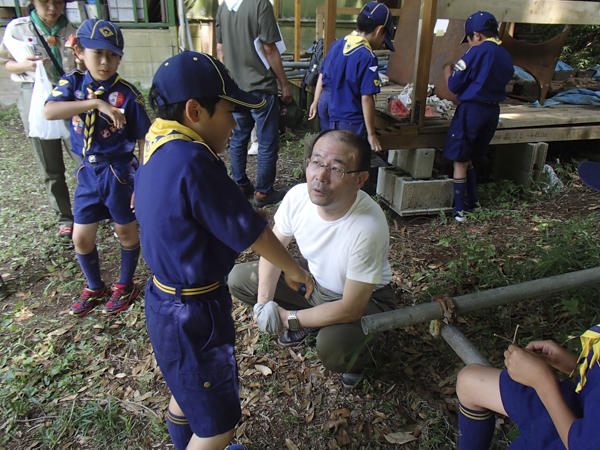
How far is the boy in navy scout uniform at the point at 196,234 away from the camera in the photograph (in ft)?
5.12

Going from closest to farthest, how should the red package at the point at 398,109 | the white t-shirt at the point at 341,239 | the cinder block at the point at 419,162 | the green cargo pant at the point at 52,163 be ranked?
the white t-shirt at the point at 341,239 < the green cargo pant at the point at 52,163 < the cinder block at the point at 419,162 < the red package at the point at 398,109

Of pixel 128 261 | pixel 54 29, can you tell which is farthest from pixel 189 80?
pixel 54 29

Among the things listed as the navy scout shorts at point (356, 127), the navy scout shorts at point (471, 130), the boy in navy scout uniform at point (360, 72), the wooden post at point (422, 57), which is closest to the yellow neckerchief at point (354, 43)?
the boy in navy scout uniform at point (360, 72)

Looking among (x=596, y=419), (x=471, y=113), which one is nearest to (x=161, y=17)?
(x=471, y=113)

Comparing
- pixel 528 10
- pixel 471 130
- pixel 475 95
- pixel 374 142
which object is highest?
pixel 528 10

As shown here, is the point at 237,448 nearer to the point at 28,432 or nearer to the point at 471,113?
A: the point at 28,432

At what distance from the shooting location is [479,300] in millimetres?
2219

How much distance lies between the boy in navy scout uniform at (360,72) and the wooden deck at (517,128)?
1.18ft

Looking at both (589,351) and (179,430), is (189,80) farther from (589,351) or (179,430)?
(589,351)

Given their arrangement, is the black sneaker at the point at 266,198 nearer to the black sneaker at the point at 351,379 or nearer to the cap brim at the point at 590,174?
the black sneaker at the point at 351,379

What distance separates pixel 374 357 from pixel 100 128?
2.47m

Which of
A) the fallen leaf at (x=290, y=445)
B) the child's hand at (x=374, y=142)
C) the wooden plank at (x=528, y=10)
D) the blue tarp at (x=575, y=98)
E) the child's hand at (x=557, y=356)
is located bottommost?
the fallen leaf at (x=290, y=445)

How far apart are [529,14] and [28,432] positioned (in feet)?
19.0

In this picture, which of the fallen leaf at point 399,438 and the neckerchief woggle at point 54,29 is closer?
the fallen leaf at point 399,438
